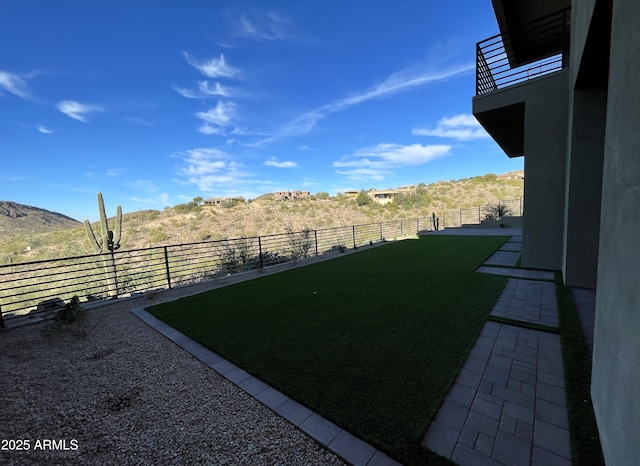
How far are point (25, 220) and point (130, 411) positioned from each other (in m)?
26.1

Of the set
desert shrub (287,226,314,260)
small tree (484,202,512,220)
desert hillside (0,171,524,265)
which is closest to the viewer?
desert shrub (287,226,314,260)

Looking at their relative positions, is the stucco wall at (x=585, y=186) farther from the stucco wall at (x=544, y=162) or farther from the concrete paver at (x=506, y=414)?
the concrete paver at (x=506, y=414)

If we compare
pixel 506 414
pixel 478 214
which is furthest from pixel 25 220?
pixel 478 214

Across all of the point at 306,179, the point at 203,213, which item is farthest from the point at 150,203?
the point at 306,179

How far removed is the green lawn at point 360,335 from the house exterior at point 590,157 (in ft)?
3.10

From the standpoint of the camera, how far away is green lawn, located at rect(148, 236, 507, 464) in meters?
1.72

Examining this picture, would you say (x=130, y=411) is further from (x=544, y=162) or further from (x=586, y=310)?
(x=544, y=162)

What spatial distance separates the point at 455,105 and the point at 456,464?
54.7 feet

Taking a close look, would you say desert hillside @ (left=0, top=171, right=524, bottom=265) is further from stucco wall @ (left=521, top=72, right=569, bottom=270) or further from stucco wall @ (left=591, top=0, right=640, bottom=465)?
stucco wall @ (left=591, top=0, right=640, bottom=465)

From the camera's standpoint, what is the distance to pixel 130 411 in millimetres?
1897

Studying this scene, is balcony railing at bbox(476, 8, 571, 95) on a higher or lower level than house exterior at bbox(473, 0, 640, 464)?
higher

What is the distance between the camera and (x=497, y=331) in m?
2.79

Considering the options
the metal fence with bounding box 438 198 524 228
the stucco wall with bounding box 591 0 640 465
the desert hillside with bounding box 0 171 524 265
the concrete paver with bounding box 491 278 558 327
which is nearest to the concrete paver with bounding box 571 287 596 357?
the concrete paver with bounding box 491 278 558 327

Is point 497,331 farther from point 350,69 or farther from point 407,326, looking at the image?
point 350,69
